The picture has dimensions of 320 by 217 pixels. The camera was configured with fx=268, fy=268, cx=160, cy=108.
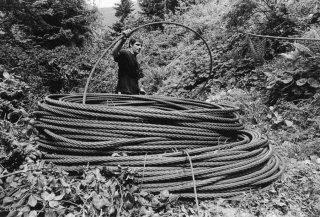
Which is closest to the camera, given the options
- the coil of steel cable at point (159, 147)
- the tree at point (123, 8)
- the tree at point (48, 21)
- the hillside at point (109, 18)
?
the coil of steel cable at point (159, 147)

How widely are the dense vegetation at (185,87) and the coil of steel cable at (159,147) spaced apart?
13 centimetres

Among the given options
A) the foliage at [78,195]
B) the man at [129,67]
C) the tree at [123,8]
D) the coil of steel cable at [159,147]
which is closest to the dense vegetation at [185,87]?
the foliage at [78,195]

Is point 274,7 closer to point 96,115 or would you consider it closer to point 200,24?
point 200,24

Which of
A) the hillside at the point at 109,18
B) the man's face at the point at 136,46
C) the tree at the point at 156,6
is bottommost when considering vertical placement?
the hillside at the point at 109,18

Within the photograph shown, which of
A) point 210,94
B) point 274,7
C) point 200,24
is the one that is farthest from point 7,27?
point 200,24

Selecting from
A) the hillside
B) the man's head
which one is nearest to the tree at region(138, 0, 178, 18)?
the hillside

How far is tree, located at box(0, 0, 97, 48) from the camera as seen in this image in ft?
13.8

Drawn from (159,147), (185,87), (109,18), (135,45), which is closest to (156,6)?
(185,87)

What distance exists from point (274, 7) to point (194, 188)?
5109 mm

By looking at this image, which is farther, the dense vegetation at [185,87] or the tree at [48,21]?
the tree at [48,21]

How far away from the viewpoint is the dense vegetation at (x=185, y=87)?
172 centimetres

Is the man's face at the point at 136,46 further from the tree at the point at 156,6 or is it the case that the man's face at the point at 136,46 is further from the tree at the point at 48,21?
the tree at the point at 156,6

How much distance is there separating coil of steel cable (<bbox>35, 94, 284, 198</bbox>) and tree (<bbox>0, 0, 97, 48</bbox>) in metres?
2.59

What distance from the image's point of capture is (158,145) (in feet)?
7.42
